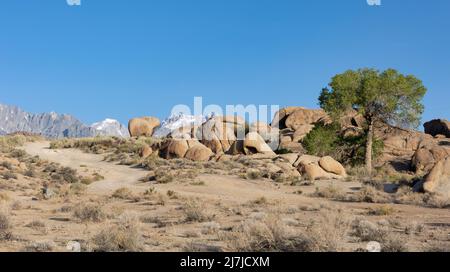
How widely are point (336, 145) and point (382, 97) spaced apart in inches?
243

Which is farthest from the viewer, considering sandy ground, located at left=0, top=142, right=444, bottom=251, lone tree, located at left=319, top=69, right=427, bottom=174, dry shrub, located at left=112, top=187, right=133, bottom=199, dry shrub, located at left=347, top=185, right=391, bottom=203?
lone tree, located at left=319, top=69, right=427, bottom=174

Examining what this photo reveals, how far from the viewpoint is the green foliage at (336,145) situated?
131 feet

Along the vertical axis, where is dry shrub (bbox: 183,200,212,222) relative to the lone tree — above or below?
below

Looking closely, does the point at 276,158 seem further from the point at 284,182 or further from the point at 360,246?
the point at 360,246

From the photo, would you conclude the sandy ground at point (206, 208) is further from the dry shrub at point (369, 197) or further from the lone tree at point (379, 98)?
the lone tree at point (379, 98)

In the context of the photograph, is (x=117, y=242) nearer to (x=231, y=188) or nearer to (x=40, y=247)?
(x=40, y=247)

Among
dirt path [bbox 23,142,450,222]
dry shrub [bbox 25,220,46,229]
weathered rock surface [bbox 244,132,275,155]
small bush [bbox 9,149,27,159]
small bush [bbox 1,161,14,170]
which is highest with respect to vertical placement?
weathered rock surface [bbox 244,132,275,155]

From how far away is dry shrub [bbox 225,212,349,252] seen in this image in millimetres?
9156

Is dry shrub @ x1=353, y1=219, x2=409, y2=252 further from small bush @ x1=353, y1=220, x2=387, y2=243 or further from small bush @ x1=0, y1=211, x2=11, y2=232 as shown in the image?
small bush @ x1=0, y1=211, x2=11, y2=232

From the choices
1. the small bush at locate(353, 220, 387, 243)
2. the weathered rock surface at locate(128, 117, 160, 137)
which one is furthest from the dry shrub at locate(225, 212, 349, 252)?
the weathered rock surface at locate(128, 117, 160, 137)

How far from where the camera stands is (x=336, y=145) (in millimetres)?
41219

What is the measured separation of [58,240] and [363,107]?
3125 centimetres
